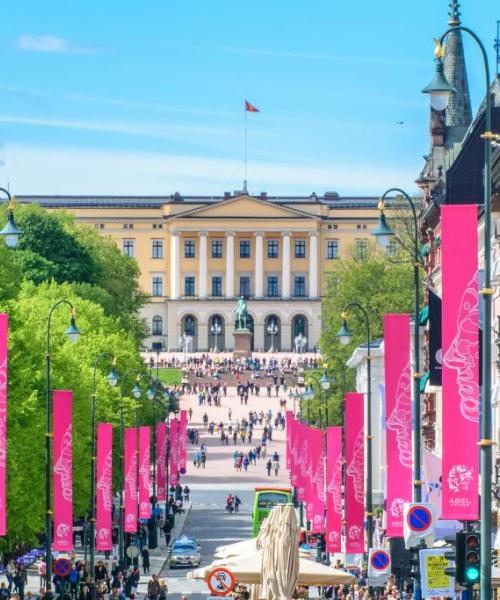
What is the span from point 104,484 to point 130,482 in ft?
23.4

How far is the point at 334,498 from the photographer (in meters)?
49.9

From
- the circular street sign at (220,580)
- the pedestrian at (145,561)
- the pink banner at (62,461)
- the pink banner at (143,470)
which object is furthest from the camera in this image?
the pedestrian at (145,561)

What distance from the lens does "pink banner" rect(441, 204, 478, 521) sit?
2569cm

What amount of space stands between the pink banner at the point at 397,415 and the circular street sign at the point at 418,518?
6.74 metres

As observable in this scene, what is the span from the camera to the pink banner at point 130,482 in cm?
6000

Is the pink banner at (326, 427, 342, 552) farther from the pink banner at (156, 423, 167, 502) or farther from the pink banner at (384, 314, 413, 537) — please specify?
the pink banner at (156, 423, 167, 502)

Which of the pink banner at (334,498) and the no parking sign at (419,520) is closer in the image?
the no parking sign at (419,520)

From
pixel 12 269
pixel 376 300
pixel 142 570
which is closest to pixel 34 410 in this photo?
pixel 142 570

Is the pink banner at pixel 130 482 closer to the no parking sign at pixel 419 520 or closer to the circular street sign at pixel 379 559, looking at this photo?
the circular street sign at pixel 379 559

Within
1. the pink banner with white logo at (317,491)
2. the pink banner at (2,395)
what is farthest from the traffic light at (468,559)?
the pink banner with white logo at (317,491)

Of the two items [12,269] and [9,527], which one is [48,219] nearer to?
[12,269]

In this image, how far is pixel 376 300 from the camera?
110 meters

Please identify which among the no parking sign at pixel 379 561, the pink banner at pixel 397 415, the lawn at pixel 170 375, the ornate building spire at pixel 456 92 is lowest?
the no parking sign at pixel 379 561

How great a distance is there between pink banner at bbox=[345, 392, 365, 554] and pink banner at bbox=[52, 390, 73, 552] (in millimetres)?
5953
